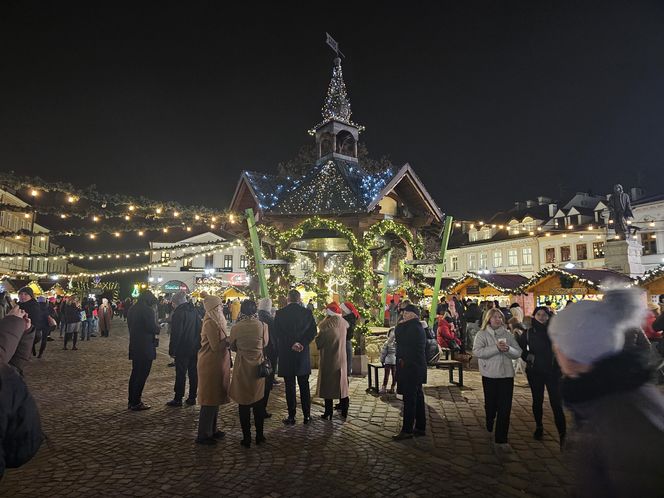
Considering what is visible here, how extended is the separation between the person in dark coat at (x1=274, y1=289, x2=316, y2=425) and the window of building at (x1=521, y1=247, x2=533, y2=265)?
43575 millimetres

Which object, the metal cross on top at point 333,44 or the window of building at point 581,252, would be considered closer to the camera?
the metal cross on top at point 333,44

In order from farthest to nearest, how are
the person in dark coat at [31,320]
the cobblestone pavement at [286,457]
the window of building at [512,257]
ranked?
the window of building at [512,257] → the person in dark coat at [31,320] → the cobblestone pavement at [286,457]

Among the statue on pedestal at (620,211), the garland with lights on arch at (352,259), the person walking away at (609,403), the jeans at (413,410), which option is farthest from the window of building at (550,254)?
the person walking away at (609,403)

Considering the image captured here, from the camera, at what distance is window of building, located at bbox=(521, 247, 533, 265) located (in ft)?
150

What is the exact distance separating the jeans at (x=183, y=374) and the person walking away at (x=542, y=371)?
615 cm

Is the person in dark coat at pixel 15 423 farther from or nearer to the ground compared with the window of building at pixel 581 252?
nearer to the ground

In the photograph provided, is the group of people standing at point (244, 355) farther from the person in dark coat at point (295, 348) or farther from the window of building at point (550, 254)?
the window of building at point (550, 254)

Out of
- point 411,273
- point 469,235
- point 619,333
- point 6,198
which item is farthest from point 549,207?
point 6,198

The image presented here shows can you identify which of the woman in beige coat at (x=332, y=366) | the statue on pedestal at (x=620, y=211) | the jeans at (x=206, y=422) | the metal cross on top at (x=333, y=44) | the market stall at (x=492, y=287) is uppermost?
the metal cross on top at (x=333, y=44)

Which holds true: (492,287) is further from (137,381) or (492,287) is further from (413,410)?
(137,381)

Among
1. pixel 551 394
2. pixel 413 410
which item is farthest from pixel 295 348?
pixel 551 394

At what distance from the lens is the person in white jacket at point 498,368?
611cm

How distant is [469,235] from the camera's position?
180 feet

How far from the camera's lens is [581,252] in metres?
41.4
